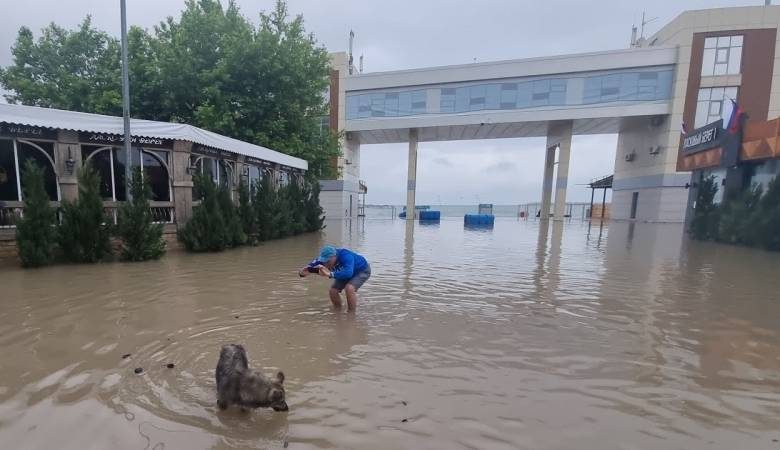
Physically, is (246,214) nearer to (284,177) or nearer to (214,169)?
(214,169)

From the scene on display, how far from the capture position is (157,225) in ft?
31.5

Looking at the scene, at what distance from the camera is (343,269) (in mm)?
5348

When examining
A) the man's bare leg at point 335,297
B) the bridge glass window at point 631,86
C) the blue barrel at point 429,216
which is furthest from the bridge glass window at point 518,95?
the man's bare leg at point 335,297

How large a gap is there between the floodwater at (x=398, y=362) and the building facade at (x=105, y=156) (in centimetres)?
287

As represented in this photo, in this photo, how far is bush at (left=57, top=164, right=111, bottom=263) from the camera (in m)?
8.37

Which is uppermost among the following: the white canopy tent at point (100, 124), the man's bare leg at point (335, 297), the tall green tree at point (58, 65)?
the tall green tree at point (58, 65)

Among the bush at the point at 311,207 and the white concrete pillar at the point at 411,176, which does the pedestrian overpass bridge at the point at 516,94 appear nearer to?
the white concrete pillar at the point at 411,176

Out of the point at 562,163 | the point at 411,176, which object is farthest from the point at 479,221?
the point at 562,163

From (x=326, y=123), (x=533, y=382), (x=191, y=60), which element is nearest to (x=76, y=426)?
(x=533, y=382)

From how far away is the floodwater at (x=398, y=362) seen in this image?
2.64 m

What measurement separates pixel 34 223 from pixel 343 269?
24.0 ft

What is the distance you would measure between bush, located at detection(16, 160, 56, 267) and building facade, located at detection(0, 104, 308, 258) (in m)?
0.51

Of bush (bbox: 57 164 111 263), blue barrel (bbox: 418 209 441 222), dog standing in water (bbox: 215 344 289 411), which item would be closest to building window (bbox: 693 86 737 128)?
blue barrel (bbox: 418 209 441 222)

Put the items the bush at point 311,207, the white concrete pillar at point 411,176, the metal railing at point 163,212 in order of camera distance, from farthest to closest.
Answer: the white concrete pillar at point 411,176, the bush at point 311,207, the metal railing at point 163,212
